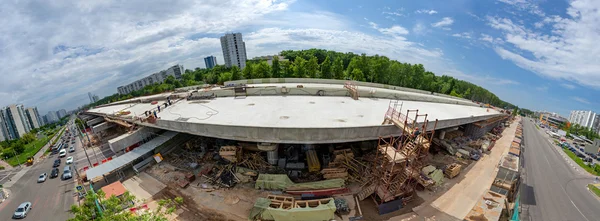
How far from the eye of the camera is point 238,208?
14.3 meters

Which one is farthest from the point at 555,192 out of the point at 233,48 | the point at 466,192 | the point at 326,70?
the point at 233,48

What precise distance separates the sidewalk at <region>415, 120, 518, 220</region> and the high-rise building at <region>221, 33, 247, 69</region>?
335 feet

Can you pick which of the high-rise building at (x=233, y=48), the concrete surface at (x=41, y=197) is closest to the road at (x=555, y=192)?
the concrete surface at (x=41, y=197)

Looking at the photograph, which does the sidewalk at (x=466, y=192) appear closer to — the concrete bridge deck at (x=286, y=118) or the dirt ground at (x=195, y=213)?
the concrete bridge deck at (x=286, y=118)

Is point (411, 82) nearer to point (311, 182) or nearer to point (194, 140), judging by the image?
point (311, 182)

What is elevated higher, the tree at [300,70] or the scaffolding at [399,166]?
the tree at [300,70]

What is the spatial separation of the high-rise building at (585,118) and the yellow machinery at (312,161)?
170 meters

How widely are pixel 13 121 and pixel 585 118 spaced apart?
893 feet

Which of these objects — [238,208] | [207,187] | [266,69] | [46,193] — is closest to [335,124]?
[238,208]

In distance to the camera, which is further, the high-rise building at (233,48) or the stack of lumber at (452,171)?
the high-rise building at (233,48)

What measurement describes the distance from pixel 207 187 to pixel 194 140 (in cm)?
863

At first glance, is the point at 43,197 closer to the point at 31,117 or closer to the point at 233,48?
the point at 233,48

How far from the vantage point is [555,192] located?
66.9 feet

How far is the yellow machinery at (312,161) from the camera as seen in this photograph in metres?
17.2
